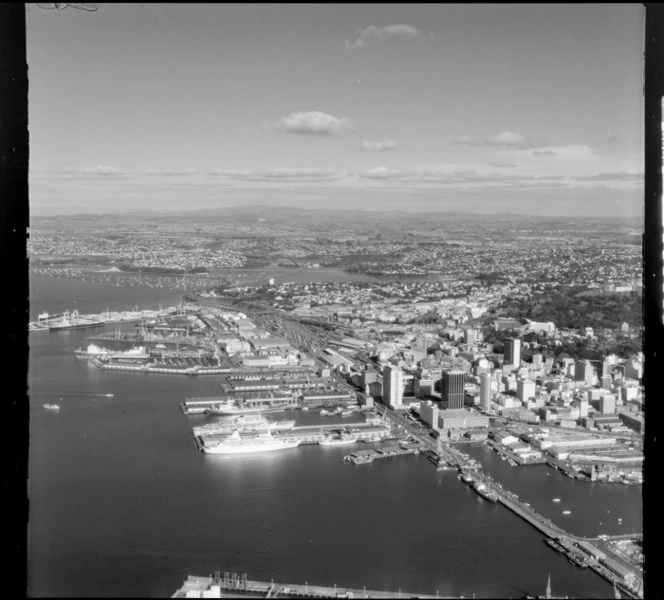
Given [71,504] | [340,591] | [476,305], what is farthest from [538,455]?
[476,305]

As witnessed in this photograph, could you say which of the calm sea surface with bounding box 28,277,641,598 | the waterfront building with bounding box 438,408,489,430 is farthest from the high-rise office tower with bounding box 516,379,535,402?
the calm sea surface with bounding box 28,277,641,598

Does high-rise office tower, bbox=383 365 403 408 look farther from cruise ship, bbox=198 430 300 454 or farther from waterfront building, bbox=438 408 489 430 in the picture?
cruise ship, bbox=198 430 300 454

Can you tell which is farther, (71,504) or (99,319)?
(99,319)

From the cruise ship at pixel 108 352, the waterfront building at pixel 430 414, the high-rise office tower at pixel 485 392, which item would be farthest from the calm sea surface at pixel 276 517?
the cruise ship at pixel 108 352

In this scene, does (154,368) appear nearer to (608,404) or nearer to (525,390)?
(525,390)

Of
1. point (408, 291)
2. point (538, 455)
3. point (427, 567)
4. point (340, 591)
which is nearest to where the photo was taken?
point (340, 591)

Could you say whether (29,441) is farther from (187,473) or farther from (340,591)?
(187,473)
